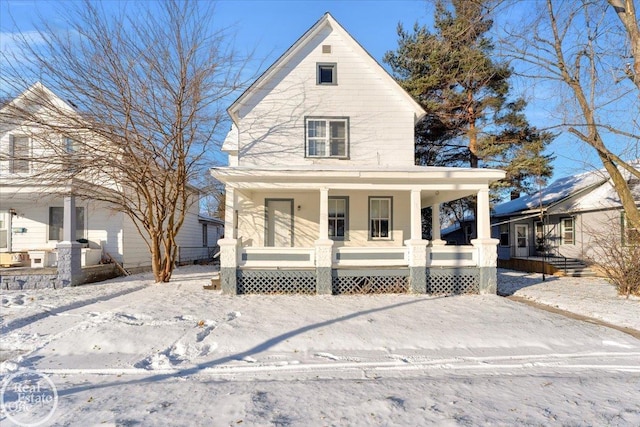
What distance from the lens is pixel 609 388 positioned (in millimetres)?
4199

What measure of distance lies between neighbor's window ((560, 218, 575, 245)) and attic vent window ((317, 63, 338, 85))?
45.2ft

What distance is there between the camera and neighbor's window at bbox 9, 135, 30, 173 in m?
11.8

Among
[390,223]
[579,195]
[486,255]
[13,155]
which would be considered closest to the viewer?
[486,255]

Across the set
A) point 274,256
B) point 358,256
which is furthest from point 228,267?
point 358,256

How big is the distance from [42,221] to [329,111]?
12.3m

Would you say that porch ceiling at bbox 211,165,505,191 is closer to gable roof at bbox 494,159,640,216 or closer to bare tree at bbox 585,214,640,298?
bare tree at bbox 585,214,640,298

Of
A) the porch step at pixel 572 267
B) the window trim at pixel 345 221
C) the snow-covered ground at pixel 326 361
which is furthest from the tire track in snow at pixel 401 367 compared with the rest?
the porch step at pixel 572 267

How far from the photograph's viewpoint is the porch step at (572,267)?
15516 millimetres

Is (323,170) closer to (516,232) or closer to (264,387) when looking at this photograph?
(264,387)

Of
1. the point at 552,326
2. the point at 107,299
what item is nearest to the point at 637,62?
the point at 552,326

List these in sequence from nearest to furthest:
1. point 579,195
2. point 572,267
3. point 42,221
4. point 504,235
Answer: point 42,221
point 572,267
point 579,195
point 504,235

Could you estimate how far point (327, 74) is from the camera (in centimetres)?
1266

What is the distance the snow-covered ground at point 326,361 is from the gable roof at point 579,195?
331 inches

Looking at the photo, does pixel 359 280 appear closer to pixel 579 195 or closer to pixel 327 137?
pixel 327 137
